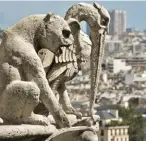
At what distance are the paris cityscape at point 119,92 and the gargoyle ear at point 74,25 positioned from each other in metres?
0.58

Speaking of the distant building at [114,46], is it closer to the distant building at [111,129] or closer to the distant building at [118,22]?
the distant building at [118,22]

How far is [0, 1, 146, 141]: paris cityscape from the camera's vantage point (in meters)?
54.8

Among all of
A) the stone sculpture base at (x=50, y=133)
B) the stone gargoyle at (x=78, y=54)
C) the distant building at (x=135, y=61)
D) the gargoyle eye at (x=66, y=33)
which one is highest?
the gargoyle eye at (x=66, y=33)

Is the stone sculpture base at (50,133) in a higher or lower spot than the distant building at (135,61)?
higher

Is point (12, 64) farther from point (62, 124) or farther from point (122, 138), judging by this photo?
A: point (122, 138)

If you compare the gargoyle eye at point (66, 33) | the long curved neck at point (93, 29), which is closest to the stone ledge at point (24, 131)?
the gargoyle eye at point (66, 33)

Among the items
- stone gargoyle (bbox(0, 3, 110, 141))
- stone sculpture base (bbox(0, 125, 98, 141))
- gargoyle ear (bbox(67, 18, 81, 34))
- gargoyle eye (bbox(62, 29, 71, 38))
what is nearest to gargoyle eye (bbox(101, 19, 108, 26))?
gargoyle ear (bbox(67, 18, 81, 34))

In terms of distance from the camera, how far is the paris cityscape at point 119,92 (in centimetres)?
5478

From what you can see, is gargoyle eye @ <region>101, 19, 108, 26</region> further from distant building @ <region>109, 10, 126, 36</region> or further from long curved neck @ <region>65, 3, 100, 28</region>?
distant building @ <region>109, 10, 126, 36</region>

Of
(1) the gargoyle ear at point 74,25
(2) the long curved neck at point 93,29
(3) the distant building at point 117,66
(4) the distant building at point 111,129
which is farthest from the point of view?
(3) the distant building at point 117,66

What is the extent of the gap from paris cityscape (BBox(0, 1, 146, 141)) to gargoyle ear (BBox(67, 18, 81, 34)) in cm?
58

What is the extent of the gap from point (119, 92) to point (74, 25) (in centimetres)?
7767

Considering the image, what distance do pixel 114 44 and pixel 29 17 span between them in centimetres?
14793

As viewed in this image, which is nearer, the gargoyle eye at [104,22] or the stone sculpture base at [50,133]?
the stone sculpture base at [50,133]
